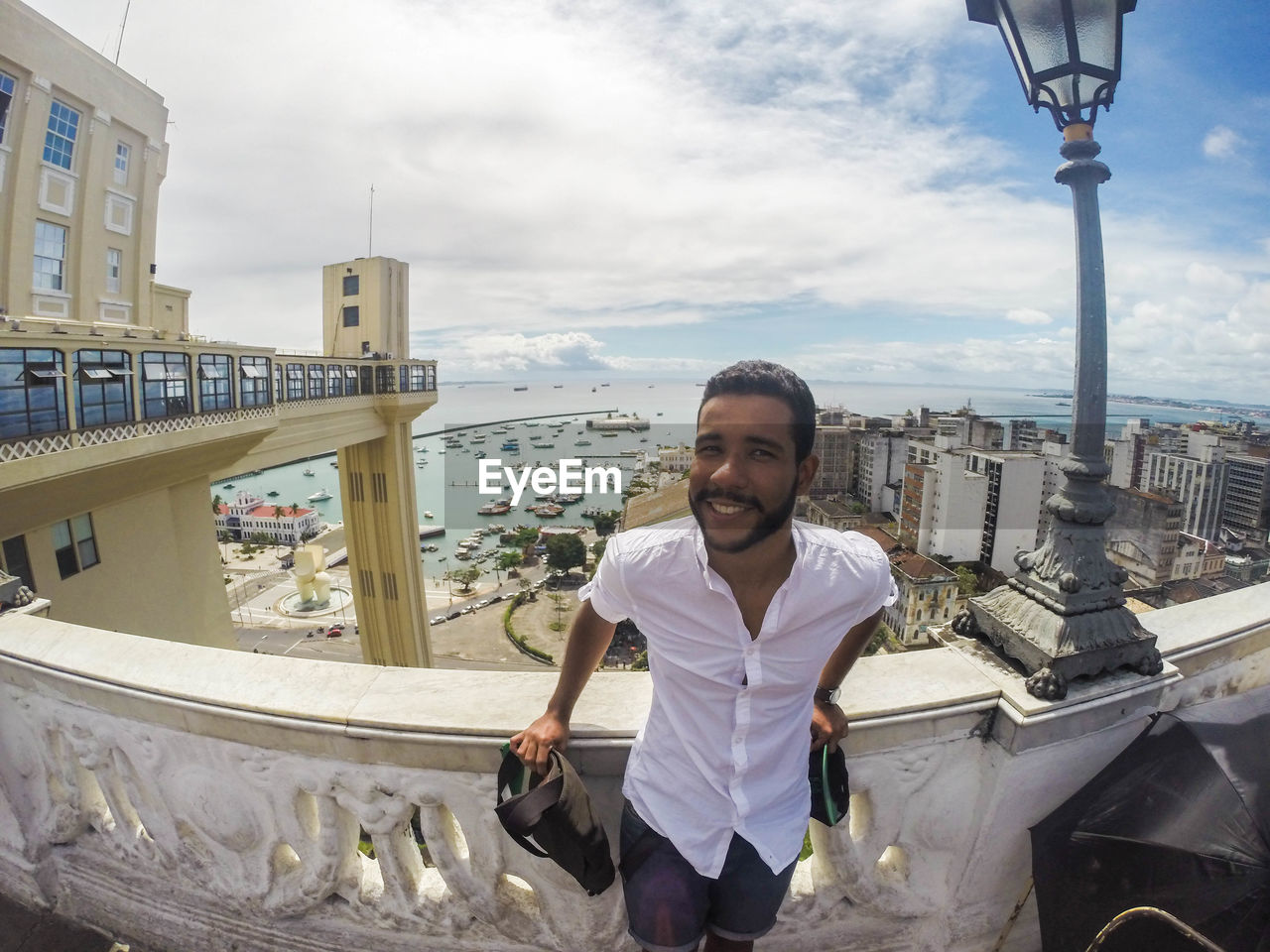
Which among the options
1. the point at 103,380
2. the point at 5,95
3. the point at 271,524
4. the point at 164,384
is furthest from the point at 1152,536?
the point at 271,524

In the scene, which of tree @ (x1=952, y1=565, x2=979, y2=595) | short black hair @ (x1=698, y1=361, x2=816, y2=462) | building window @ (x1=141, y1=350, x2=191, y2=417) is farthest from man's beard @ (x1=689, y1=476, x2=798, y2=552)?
tree @ (x1=952, y1=565, x2=979, y2=595)

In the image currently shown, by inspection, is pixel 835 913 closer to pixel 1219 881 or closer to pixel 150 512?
pixel 1219 881

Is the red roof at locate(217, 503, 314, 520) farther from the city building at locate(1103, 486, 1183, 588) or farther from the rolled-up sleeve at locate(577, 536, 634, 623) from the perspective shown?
the rolled-up sleeve at locate(577, 536, 634, 623)

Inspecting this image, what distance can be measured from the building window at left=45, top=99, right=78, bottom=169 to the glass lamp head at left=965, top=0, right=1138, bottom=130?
11429 millimetres

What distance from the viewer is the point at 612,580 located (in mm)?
1314

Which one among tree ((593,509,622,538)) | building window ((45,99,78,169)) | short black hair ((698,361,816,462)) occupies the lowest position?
tree ((593,509,622,538))

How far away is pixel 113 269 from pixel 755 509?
12254 millimetres

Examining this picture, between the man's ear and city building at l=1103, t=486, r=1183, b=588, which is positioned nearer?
the man's ear

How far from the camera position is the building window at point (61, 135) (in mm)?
7863

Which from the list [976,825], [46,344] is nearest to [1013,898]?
[976,825]

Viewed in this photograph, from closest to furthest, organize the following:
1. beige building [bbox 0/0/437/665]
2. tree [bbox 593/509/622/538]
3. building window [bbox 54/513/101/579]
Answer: beige building [bbox 0/0/437/665], building window [bbox 54/513/101/579], tree [bbox 593/509/622/538]

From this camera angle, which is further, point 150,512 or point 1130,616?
point 150,512

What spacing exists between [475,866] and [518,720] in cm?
54

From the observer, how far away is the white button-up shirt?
4.10 feet
